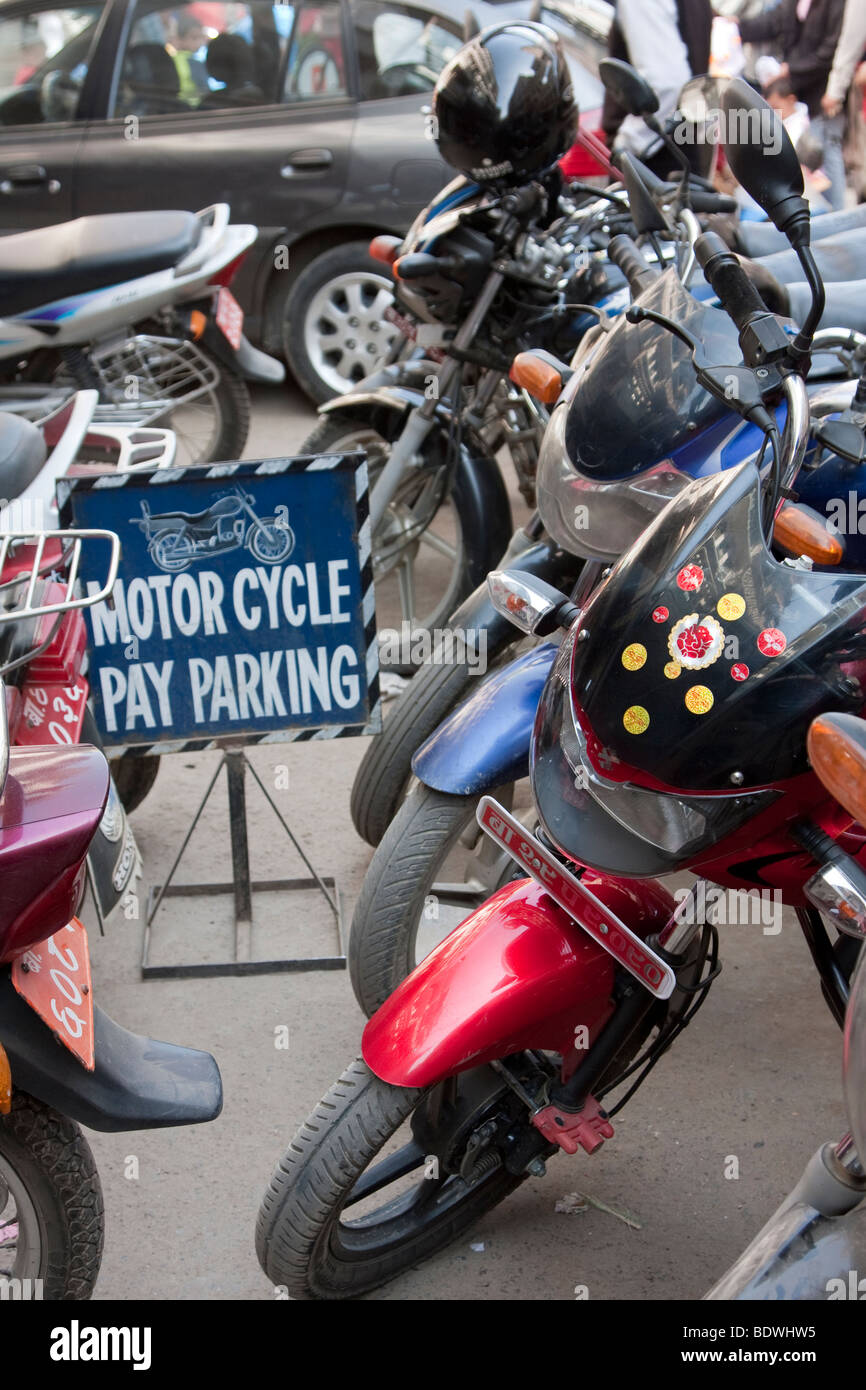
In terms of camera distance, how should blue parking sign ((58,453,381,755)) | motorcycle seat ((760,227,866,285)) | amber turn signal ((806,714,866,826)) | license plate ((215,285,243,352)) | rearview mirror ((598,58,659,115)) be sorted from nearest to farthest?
1. amber turn signal ((806,714,866,826))
2. blue parking sign ((58,453,381,755))
3. rearview mirror ((598,58,659,115))
4. motorcycle seat ((760,227,866,285))
5. license plate ((215,285,243,352))

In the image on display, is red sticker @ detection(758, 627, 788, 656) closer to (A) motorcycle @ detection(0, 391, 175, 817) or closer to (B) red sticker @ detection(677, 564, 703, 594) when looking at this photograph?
(B) red sticker @ detection(677, 564, 703, 594)

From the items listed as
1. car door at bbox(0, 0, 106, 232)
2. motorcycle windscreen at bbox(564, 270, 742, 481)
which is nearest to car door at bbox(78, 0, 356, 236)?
car door at bbox(0, 0, 106, 232)

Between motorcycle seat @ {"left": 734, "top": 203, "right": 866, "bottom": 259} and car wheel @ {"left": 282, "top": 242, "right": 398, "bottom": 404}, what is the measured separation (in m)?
2.26

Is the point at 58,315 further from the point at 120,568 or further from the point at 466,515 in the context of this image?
the point at 120,568

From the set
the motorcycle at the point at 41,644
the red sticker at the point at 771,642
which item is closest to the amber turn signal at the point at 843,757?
the red sticker at the point at 771,642

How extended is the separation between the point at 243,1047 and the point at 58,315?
279 centimetres

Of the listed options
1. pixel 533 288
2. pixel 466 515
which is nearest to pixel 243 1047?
pixel 466 515

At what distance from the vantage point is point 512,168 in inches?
162

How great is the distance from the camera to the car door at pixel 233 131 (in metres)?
6.43

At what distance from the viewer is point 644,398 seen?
7.78ft

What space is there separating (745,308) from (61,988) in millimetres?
1325

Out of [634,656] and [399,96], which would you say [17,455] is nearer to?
[634,656]

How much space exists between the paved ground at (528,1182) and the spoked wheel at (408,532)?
1122mm

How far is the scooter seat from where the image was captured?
4.66 metres
